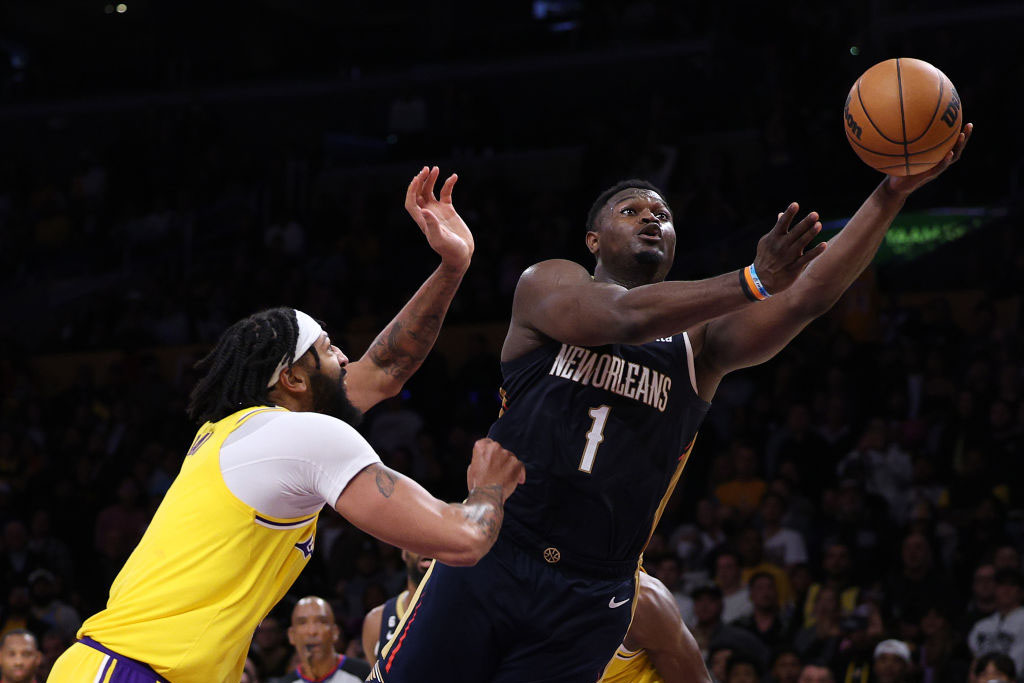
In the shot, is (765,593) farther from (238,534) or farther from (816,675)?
(238,534)

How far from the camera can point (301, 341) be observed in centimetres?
398

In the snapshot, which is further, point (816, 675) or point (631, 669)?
point (816, 675)

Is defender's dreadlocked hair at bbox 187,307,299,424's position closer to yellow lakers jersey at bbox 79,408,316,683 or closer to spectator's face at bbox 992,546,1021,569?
yellow lakers jersey at bbox 79,408,316,683

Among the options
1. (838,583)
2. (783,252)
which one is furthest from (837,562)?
(783,252)

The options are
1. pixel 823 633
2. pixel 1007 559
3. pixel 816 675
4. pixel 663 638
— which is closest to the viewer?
pixel 663 638

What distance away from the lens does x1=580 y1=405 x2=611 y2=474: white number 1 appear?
4.38 meters

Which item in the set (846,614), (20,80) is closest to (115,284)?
(20,80)

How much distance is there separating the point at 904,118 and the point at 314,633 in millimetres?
5501

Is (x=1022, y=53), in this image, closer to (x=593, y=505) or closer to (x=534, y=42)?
(x=534, y=42)

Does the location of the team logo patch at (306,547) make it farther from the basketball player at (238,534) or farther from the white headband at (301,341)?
the white headband at (301,341)

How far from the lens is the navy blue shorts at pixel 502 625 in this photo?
4.34 meters

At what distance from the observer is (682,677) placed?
5.43 meters

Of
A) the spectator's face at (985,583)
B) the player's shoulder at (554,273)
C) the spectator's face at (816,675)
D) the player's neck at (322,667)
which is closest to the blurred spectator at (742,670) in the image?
the spectator's face at (816,675)

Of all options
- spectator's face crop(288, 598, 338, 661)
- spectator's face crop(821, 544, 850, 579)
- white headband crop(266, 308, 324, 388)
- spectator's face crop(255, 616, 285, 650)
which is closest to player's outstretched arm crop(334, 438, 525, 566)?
white headband crop(266, 308, 324, 388)
